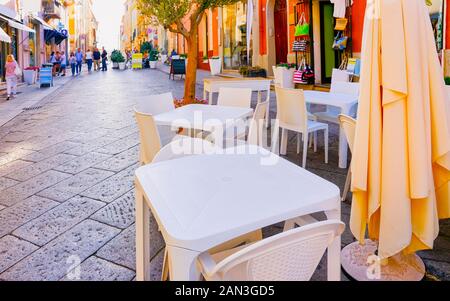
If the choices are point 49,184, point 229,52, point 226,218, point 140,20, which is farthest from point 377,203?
point 229,52

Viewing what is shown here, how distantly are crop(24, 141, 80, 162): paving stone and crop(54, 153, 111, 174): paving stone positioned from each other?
466 millimetres

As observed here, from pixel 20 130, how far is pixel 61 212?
13.6 ft

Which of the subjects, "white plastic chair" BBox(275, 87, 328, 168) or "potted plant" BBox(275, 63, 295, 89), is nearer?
"white plastic chair" BBox(275, 87, 328, 168)

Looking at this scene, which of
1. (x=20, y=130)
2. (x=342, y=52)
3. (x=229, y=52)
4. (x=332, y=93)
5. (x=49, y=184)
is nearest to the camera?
(x=49, y=184)

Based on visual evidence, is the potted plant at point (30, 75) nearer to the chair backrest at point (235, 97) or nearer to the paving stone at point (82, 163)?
the paving stone at point (82, 163)

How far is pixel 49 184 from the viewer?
3.82 metres

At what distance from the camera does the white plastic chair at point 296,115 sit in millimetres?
4051

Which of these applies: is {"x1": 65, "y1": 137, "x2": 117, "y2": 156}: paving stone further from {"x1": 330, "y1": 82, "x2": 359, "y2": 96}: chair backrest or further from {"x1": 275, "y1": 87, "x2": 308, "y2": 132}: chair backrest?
{"x1": 330, "y1": 82, "x2": 359, "y2": 96}: chair backrest

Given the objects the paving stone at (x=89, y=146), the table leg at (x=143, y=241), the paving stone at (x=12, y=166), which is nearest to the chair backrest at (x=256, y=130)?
the table leg at (x=143, y=241)

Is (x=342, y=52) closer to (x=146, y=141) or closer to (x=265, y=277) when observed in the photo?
(x=146, y=141)

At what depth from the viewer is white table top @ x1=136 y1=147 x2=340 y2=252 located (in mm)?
1294

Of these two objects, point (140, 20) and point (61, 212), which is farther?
point (140, 20)

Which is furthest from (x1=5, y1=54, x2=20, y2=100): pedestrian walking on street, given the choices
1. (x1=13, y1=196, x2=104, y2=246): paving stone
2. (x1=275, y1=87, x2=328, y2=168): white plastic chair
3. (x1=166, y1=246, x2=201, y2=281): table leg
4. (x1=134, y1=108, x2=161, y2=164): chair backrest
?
(x1=166, y1=246, x2=201, y2=281): table leg

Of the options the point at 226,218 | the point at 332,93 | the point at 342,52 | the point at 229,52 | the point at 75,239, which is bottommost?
the point at 75,239
